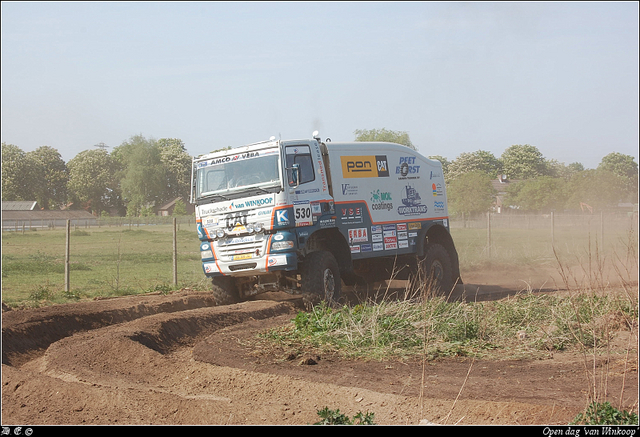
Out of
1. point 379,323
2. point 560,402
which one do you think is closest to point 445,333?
point 379,323

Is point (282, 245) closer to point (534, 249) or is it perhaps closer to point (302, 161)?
point (302, 161)

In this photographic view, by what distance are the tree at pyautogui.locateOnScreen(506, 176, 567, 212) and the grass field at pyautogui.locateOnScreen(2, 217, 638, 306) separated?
470 centimetres

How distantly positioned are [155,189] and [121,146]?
12078mm

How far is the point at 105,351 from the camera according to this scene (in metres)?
8.59

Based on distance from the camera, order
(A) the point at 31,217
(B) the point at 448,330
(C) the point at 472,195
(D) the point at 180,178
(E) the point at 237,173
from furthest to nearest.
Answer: (D) the point at 180,178
(A) the point at 31,217
(C) the point at 472,195
(E) the point at 237,173
(B) the point at 448,330

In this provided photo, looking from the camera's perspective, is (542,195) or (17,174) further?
(17,174)

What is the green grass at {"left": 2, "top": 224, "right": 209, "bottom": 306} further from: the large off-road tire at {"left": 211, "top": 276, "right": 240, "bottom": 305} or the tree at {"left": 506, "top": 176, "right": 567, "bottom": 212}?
the tree at {"left": 506, "top": 176, "right": 567, "bottom": 212}

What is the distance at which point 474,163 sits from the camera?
61.4 meters

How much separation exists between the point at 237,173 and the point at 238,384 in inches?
230

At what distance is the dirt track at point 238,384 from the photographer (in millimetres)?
5676

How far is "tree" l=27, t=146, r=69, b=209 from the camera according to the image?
62250mm

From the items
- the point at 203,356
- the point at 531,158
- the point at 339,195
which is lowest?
the point at 203,356

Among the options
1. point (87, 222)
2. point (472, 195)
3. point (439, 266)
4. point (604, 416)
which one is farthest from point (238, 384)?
point (87, 222)

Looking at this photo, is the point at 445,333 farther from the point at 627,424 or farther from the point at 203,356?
the point at 627,424
